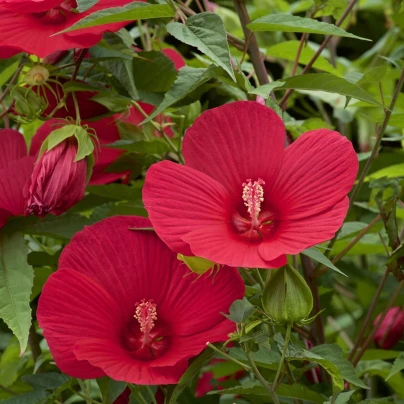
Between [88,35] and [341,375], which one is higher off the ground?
[88,35]

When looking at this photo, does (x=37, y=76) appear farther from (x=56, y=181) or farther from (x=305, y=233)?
(x=305, y=233)

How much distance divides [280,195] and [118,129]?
0.19 metres

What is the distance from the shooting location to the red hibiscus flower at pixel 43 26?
1.84 feet

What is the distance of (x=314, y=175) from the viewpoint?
55 centimetres

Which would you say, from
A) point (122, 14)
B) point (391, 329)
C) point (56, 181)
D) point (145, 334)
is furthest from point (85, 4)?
point (391, 329)

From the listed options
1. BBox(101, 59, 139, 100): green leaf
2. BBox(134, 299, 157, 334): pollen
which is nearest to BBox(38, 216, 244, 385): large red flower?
BBox(134, 299, 157, 334): pollen

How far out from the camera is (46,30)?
23.0 inches

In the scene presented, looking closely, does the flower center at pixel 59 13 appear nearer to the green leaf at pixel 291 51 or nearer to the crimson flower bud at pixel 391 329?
the green leaf at pixel 291 51

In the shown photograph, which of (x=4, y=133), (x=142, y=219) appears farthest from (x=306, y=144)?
(x=4, y=133)

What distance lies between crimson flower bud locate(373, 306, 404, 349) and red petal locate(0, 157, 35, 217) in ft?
1.20

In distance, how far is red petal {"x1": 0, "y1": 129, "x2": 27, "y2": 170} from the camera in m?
0.69

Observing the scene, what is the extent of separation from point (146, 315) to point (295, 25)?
22 cm

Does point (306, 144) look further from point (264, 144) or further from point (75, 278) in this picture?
point (75, 278)

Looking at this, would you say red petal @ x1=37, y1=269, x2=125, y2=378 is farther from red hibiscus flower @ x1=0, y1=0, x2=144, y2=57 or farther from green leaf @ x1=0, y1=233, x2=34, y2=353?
red hibiscus flower @ x1=0, y1=0, x2=144, y2=57
